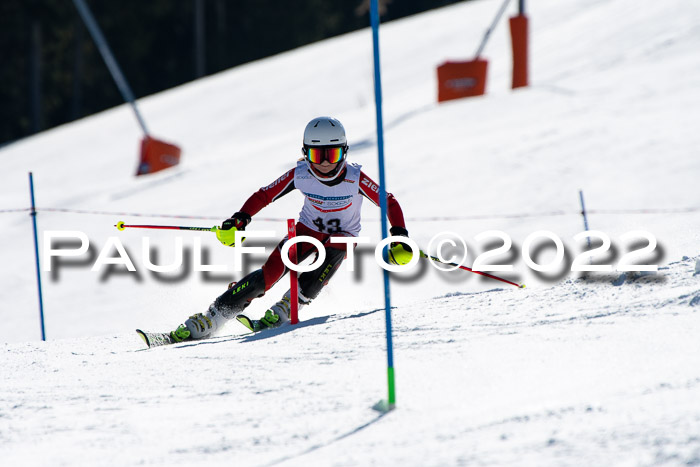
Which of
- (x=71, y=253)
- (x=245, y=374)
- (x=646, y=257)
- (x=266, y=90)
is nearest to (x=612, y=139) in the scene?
(x=646, y=257)

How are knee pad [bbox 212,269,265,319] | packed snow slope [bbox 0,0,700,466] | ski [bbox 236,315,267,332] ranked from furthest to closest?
1. ski [bbox 236,315,267,332]
2. knee pad [bbox 212,269,265,319]
3. packed snow slope [bbox 0,0,700,466]

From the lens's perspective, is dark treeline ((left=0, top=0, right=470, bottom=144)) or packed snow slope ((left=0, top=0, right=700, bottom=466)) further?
dark treeline ((left=0, top=0, right=470, bottom=144))

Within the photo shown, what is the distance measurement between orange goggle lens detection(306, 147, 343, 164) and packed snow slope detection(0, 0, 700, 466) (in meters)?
1.04

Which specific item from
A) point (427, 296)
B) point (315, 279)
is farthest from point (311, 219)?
point (427, 296)

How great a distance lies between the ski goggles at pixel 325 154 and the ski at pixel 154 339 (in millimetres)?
1483

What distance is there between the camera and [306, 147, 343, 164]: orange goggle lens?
5988 millimetres

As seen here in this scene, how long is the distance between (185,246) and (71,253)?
130cm

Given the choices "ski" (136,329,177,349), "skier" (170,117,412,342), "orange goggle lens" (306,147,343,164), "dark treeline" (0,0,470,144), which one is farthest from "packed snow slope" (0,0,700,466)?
"dark treeline" (0,0,470,144)

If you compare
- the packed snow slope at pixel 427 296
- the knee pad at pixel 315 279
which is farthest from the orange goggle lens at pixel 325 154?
the packed snow slope at pixel 427 296

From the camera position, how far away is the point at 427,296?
8.46 metres

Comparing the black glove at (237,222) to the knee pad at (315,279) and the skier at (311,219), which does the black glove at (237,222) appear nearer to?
the skier at (311,219)

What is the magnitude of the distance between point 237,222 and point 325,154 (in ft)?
2.36

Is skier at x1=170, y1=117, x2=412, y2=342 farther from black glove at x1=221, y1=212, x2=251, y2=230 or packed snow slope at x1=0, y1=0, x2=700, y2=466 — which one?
packed snow slope at x1=0, y1=0, x2=700, y2=466

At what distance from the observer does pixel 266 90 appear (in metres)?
23.5
